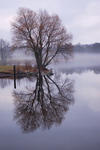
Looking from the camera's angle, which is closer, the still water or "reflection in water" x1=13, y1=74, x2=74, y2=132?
the still water

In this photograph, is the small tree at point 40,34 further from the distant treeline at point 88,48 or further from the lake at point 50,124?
the distant treeline at point 88,48

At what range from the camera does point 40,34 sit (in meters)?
20.5

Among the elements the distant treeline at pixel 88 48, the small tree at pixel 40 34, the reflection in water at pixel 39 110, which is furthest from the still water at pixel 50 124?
the distant treeline at pixel 88 48

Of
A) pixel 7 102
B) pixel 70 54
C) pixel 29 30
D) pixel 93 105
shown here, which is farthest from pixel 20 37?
pixel 93 105

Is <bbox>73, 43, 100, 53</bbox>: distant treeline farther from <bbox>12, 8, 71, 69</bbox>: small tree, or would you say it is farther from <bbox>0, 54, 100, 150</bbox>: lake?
<bbox>0, 54, 100, 150</bbox>: lake

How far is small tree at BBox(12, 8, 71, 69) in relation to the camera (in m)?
19.9

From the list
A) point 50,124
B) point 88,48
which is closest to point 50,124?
point 50,124

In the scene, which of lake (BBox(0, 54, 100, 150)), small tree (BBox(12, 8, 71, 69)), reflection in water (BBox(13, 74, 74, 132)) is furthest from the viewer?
small tree (BBox(12, 8, 71, 69))

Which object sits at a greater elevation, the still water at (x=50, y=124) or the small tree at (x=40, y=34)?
the small tree at (x=40, y=34)

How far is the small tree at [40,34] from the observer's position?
Result: 19.9m

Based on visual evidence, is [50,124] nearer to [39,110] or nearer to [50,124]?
[50,124]

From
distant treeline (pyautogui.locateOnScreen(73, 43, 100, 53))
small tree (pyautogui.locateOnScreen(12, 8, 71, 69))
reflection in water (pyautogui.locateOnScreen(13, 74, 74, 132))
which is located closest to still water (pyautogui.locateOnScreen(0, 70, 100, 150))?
reflection in water (pyautogui.locateOnScreen(13, 74, 74, 132))

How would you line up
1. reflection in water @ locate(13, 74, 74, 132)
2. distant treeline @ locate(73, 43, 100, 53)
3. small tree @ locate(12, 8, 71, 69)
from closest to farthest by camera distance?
reflection in water @ locate(13, 74, 74, 132), small tree @ locate(12, 8, 71, 69), distant treeline @ locate(73, 43, 100, 53)

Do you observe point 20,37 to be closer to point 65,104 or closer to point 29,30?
point 29,30
